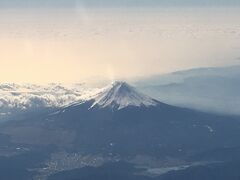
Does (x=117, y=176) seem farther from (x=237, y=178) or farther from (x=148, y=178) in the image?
(x=237, y=178)

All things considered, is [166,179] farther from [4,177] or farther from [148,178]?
[4,177]

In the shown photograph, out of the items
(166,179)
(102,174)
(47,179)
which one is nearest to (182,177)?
(166,179)

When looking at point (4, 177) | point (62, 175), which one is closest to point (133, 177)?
point (62, 175)

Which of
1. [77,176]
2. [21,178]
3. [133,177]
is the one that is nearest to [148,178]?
[133,177]

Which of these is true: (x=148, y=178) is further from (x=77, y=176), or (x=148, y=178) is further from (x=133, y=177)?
(x=77, y=176)

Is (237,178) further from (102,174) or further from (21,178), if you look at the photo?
(21,178)
